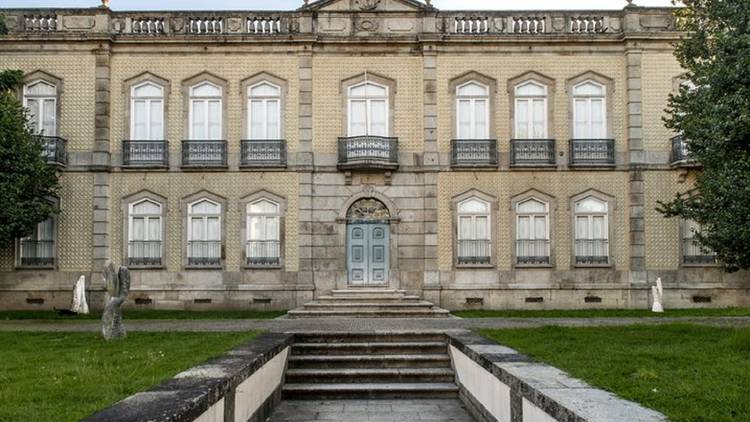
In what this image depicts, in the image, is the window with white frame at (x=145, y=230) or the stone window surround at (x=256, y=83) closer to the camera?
the window with white frame at (x=145, y=230)

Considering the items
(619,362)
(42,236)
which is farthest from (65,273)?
(619,362)

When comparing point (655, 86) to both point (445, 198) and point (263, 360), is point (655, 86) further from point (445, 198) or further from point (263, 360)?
point (263, 360)

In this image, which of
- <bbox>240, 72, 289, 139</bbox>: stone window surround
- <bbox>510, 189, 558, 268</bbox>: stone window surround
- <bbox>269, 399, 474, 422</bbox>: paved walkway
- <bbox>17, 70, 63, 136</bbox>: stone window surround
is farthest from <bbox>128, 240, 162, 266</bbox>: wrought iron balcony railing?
<bbox>269, 399, 474, 422</bbox>: paved walkway

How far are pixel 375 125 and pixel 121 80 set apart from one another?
753 cm

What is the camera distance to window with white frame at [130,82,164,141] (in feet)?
72.5

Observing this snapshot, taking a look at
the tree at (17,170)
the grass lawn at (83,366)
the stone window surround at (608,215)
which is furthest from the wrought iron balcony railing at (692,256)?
the tree at (17,170)

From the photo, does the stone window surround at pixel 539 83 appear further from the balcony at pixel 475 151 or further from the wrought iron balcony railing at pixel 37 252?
the wrought iron balcony railing at pixel 37 252

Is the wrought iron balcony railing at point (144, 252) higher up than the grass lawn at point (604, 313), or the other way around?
the wrought iron balcony railing at point (144, 252)

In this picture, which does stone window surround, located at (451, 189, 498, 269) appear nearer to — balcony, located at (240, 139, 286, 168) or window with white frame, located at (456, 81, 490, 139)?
window with white frame, located at (456, 81, 490, 139)

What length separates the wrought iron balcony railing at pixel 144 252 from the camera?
2173 cm

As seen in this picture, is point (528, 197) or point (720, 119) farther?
point (528, 197)

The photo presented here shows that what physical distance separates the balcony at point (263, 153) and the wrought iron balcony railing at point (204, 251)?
2.45 meters

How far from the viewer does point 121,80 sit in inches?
869

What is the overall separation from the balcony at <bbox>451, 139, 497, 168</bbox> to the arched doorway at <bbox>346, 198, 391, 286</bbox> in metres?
2.65
